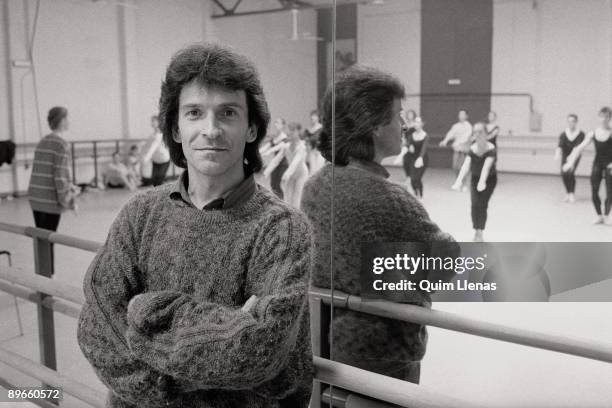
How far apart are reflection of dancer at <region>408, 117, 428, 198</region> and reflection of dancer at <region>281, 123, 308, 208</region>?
31 centimetres

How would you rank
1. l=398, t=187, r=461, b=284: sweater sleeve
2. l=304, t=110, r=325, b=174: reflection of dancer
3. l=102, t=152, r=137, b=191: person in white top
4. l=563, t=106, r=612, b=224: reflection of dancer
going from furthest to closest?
l=102, t=152, r=137, b=191: person in white top → l=304, t=110, r=325, b=174: reflection of dancer → l=398, t=187, r=461, b=284: sweater sleeve → l=563, t=106, r=612, b=224: reflection of dancer

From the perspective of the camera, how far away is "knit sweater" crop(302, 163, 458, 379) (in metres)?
1.20

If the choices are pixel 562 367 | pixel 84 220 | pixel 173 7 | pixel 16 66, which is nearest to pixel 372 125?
pixel 562 367

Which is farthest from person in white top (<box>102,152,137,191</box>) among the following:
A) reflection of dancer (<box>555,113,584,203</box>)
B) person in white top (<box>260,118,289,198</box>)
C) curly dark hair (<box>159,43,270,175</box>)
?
reflection of dancer (<box>555,113,584,203</box>)

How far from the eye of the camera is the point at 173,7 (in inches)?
66.9

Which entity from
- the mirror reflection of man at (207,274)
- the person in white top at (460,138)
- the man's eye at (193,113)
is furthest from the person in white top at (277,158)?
the person in white top at (460,138)

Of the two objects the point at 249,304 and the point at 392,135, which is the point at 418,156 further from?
the point at 249,304

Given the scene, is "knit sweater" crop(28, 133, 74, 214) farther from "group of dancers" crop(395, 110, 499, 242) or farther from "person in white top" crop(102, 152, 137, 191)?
"group of dancers" crop(395, 110, 499, 242)

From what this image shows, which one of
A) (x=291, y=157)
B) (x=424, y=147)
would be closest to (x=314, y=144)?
(x=291, y=157)

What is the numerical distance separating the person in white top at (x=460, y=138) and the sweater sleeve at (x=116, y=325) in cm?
61

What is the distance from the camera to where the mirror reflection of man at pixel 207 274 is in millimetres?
1005

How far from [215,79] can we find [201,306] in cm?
39

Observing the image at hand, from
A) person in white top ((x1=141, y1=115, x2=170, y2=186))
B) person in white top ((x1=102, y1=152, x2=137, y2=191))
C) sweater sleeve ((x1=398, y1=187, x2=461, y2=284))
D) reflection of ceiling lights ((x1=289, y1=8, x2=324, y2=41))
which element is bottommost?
sweater sleeve ((x1=398, y1=187, x2=461, y2=284))

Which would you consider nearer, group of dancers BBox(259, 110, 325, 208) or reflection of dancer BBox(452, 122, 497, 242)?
reflection of dancer BBox(452, 122, 497, 242)
